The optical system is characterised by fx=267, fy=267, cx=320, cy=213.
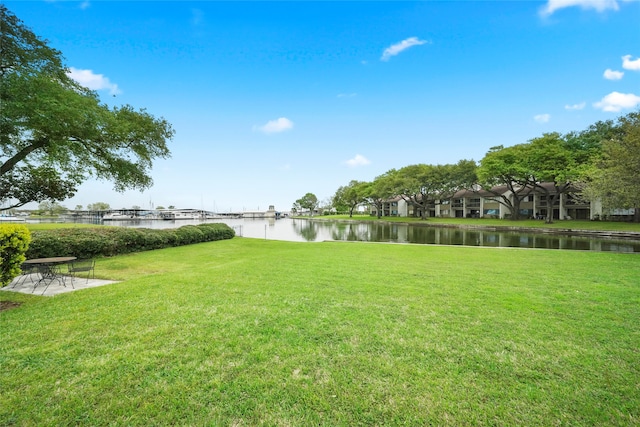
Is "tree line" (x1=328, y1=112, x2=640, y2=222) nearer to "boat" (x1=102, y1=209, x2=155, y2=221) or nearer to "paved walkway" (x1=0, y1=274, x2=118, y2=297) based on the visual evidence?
"paved walkway" (x1=0, y1=274, x2=118, y2=297)

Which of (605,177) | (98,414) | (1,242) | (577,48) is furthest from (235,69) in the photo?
(605,177)

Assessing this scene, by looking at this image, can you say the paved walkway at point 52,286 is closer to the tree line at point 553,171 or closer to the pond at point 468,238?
the pond at point 468,238

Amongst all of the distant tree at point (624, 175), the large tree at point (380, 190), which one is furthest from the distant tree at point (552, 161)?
the large tree at point (380, 190)

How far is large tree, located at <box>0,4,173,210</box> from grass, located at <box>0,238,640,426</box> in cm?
643

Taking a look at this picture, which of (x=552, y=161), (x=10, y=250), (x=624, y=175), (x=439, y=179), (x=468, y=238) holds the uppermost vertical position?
(x=552, y=161)

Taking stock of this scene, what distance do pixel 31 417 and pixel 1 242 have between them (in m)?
4.24

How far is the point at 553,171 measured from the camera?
31.2 m

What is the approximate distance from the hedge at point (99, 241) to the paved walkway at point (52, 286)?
7.27 ft

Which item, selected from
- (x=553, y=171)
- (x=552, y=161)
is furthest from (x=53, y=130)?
(x=552, y=161)

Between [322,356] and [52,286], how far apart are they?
6.95 m

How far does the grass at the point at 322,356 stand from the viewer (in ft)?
7.03

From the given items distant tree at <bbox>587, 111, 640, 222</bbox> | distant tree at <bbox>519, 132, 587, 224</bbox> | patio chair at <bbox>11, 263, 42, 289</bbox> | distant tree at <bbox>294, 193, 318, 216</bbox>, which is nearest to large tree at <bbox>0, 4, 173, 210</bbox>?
patio chair at <bbox>11, 263, 42, 289</bbox>

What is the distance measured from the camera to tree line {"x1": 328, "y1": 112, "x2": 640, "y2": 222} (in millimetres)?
15078

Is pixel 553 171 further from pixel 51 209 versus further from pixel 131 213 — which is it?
pixel 131 213
